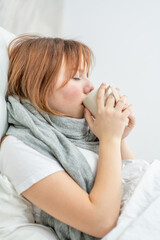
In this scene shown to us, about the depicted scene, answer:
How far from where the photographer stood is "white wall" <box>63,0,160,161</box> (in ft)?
5.55

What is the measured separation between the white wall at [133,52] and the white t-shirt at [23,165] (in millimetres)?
1090

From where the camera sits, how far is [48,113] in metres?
0.89

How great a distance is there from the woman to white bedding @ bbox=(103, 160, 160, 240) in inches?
1.3

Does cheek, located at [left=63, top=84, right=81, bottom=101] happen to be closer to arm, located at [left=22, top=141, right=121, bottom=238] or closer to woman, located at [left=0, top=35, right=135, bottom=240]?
woman, located at [left=0, top=35, right=135, bottom=240]

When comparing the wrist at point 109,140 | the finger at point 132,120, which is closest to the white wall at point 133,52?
the finger at point 132,120

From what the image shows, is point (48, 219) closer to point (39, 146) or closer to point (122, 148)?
point (39, 146)

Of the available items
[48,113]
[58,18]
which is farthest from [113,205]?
[58,18]

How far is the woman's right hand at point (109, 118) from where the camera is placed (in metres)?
0.80

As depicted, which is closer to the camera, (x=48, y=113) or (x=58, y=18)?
(x=48, y=113)

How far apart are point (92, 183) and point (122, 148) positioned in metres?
0.36

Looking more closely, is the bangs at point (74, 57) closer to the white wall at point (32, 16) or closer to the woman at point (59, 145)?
the woman at point (59, 145)

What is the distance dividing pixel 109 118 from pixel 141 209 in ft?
0.95

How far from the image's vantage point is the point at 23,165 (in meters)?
0.71

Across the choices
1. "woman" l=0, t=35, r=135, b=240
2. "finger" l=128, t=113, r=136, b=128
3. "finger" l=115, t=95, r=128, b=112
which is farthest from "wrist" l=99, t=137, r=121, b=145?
"finger" l=128, t=113, r=136, b=128
